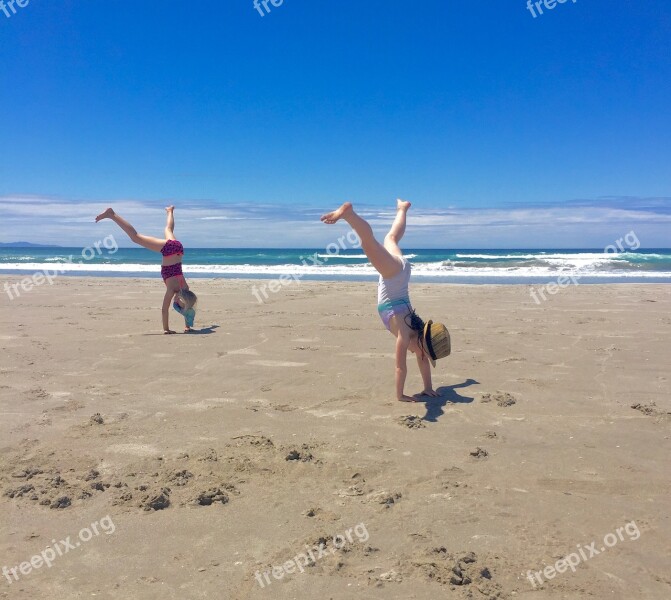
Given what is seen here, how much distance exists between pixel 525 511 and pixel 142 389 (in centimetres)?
392

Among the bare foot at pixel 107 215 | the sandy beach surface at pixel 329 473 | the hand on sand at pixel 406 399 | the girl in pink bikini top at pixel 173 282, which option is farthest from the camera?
the girl in pink bikini top at pixel 173 282

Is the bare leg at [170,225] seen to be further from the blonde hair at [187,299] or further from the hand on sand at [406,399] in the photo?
the hand on sand at [406,399]

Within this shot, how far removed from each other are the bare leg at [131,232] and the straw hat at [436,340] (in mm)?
5094

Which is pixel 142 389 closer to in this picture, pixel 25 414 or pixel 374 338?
pixel 25 414

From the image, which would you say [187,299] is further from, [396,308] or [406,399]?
[406,399]

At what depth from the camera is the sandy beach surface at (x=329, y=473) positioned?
2.78m

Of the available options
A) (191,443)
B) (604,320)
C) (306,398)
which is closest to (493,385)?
(306,398)

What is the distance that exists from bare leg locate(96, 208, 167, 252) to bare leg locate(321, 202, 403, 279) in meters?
4.53

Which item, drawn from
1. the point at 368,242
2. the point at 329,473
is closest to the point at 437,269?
the point at 368,242

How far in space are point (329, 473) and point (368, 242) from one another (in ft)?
6.71

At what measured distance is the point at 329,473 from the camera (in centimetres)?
388

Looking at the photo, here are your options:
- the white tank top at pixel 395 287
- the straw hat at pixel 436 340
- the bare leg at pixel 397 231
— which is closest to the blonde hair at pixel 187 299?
the bare leg at pixel 397 231

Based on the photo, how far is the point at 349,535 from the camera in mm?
3107

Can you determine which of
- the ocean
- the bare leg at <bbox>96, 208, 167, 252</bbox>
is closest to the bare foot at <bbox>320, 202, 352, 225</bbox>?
the bare leg at <bbox>96, 208, 167, 252</bbox>
